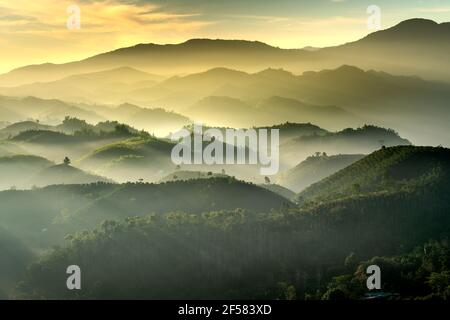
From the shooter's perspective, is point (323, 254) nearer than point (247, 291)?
No

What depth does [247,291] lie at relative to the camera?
491 ft

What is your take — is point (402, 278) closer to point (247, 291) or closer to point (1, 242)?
point (247, 291)

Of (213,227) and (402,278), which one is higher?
(213,227)

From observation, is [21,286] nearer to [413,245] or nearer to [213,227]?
[213,227]

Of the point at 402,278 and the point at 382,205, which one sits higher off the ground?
the point at 382,205
